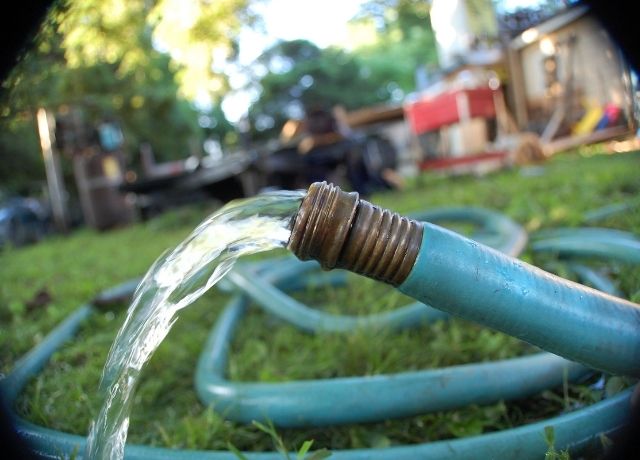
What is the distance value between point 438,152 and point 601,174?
7.01m

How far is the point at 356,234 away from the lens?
740 mm

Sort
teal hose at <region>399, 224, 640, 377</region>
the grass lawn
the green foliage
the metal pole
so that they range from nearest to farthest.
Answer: teal hose at <region>399, 224, 640, 377</region> < the grass lawn < the metal pole < the green foliage

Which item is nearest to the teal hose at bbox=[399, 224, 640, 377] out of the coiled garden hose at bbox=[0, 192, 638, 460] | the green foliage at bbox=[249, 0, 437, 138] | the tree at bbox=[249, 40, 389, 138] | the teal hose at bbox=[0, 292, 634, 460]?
the coiled garden hose at bbox=[0, 192, 638, 460]

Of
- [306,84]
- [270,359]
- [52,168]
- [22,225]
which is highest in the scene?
[306,84]

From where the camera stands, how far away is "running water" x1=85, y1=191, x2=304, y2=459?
0.93 m

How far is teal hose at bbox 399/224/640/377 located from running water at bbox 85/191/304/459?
11.8 inches

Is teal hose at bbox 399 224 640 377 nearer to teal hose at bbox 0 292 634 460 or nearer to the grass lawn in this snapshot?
teal hose at bbox 0 292 634 460

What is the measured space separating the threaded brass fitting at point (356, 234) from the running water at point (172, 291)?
→ 0.15 metres

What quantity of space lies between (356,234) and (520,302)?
26 cm

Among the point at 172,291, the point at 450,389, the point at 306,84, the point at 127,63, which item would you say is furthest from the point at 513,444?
the point at 306,84

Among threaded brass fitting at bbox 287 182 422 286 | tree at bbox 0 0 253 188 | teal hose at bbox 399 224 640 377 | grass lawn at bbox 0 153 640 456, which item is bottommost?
grass lawn at bbox 0 153 640 456

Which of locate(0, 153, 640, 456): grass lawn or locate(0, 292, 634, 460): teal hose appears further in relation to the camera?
locate(0, 153, 640, 456): grass lawn

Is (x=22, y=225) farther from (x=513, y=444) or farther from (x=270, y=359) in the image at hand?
(x=513, y=444)

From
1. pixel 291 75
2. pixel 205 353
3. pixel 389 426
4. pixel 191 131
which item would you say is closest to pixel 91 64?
pixel 205 353
